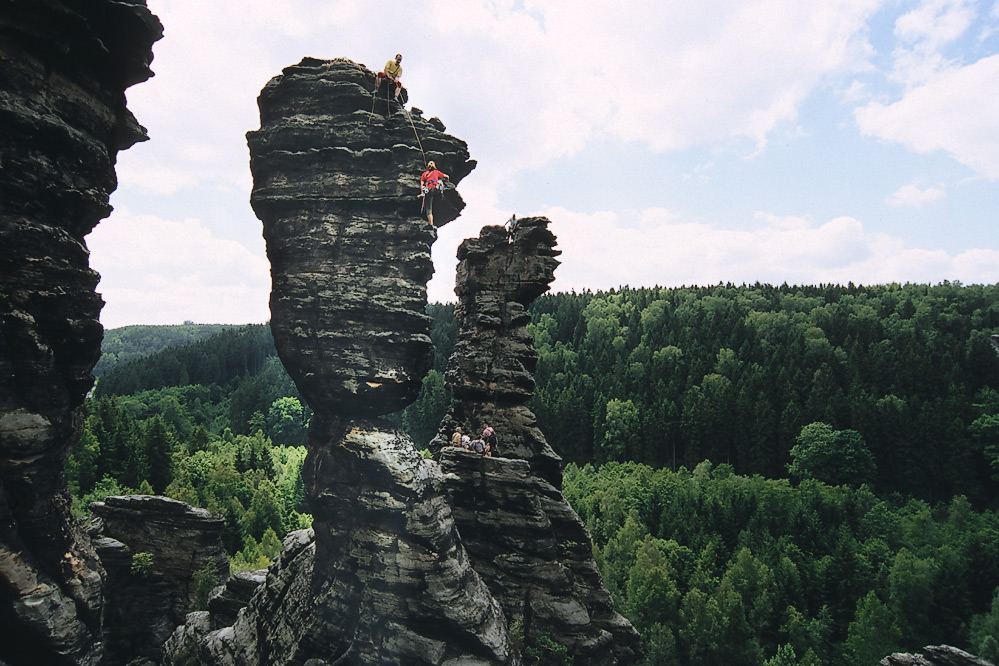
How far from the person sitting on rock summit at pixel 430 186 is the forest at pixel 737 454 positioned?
4160cm

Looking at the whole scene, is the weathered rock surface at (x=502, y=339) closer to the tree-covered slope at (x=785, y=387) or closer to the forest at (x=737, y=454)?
the forest at (x=737, y=454)

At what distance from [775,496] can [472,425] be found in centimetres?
6346

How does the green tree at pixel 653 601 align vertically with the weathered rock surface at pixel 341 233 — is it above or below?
below

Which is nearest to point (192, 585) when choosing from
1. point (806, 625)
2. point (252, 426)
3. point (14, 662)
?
point (14, 662)

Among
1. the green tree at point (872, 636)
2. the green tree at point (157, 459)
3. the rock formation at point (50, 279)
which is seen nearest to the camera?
the rock formation at point (50, 279)

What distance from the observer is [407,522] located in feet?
58.6

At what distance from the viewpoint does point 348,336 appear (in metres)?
18.8

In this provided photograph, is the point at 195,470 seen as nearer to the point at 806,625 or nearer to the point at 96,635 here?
the point at 96,635

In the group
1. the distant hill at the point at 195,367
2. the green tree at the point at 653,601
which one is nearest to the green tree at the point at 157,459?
the green tree at the point at 653,601

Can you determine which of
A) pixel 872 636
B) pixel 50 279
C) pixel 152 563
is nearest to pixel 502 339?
pixel 50 279

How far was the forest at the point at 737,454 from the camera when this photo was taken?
5338 centimetres

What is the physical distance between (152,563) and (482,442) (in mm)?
19923

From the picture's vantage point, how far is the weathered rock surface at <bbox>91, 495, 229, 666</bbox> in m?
30.9

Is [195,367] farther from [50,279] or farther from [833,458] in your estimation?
[50,279]
